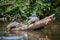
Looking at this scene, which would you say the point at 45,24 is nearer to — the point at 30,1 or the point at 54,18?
the point at 54,18

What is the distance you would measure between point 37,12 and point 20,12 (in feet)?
4.50

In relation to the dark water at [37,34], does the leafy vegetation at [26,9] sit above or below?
below

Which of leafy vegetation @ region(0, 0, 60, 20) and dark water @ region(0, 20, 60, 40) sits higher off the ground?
dark water @ region(0, 20, 60, 40)

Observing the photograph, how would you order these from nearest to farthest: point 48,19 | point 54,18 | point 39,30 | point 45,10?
point 39,30 < point 48,19 < point 54,18 < point 45,10

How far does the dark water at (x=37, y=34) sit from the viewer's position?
9530mm

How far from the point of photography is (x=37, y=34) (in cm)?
1050

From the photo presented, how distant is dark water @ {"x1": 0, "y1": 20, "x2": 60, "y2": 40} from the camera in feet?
31.3

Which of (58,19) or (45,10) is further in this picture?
(45,10)

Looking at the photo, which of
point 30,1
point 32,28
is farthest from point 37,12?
point 32,28

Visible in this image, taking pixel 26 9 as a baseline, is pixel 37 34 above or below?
above

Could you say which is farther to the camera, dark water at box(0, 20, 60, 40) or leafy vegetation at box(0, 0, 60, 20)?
leafy vegetation at box(0, 0, 60, 20)

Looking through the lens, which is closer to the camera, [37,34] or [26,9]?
[37,34]

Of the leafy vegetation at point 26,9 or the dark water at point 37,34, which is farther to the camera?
the leafy vegetation at point 26,9

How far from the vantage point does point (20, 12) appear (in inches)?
613
